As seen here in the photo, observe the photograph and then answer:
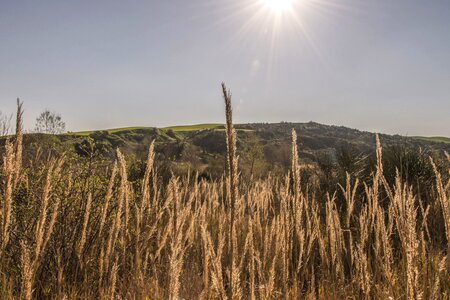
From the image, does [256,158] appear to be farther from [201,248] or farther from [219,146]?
[219,146]

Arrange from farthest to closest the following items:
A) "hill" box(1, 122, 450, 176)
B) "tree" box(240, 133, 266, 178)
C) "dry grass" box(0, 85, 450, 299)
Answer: "hill" box(1, 122, 450, 176)
"tree" box(240, 133, 266, 178)
"dry grass" box(0, 85, 450, 299)

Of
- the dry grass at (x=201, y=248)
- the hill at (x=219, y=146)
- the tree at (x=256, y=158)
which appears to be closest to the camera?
the dry grass at (x=201, y=248)

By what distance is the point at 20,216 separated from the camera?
11.7 ft

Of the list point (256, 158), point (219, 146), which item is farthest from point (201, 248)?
point (219, 146)

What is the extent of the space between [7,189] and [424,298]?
2614mm

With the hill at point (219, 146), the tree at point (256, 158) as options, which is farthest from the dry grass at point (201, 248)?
the tree at point (256, 158)

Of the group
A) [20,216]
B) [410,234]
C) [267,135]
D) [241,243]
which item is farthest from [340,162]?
[267,135]

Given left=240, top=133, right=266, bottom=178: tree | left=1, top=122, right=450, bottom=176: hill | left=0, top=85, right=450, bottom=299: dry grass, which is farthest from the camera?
left=1, top=122, right=450, bottom=176: hill

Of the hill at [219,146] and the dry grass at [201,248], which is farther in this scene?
the hill at [219,146]

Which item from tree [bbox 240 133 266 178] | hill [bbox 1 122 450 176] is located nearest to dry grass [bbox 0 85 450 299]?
hill [bbox 1 122 450 176]

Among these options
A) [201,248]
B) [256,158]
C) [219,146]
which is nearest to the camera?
[201,248]

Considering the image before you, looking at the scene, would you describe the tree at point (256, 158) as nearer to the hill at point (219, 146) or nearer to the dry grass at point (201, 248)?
the hill at point (219, 146)

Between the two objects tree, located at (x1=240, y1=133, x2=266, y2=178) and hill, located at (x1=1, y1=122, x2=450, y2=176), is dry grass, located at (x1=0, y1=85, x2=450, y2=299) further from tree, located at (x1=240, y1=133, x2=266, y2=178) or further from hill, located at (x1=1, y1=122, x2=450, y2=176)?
tree, located at (x1=240, y1=133, x2=266, y2=178)

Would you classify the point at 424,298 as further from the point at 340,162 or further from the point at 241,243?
the point at 340,162
